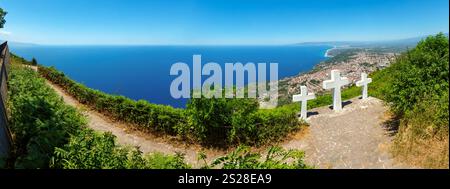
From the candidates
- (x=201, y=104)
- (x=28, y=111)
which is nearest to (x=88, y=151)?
(x=28, y=111)

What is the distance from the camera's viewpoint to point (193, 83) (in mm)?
10945

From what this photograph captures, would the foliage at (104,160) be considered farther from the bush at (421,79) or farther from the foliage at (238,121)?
the bush at (421,79)

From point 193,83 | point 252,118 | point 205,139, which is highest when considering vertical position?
point 193,83

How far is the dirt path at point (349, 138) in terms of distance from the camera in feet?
27.0

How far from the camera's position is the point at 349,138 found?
32.7 ft

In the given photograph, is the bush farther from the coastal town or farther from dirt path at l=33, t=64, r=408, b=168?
the coastal town

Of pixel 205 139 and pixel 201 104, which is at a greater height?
pixel 201 104

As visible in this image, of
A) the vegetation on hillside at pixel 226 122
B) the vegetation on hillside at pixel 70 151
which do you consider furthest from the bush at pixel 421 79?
the vegetation on hillside at pixel 70 151

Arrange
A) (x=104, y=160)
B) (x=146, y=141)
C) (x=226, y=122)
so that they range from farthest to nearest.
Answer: (x=146, y=141)
(x=226, y=122)
(x=104, y=160)

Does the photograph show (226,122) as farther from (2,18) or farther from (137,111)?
(2,18)

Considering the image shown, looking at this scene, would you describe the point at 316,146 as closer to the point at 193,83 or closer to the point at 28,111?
the point at 193,83

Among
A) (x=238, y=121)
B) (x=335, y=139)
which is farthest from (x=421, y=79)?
(x=238, y=121)
